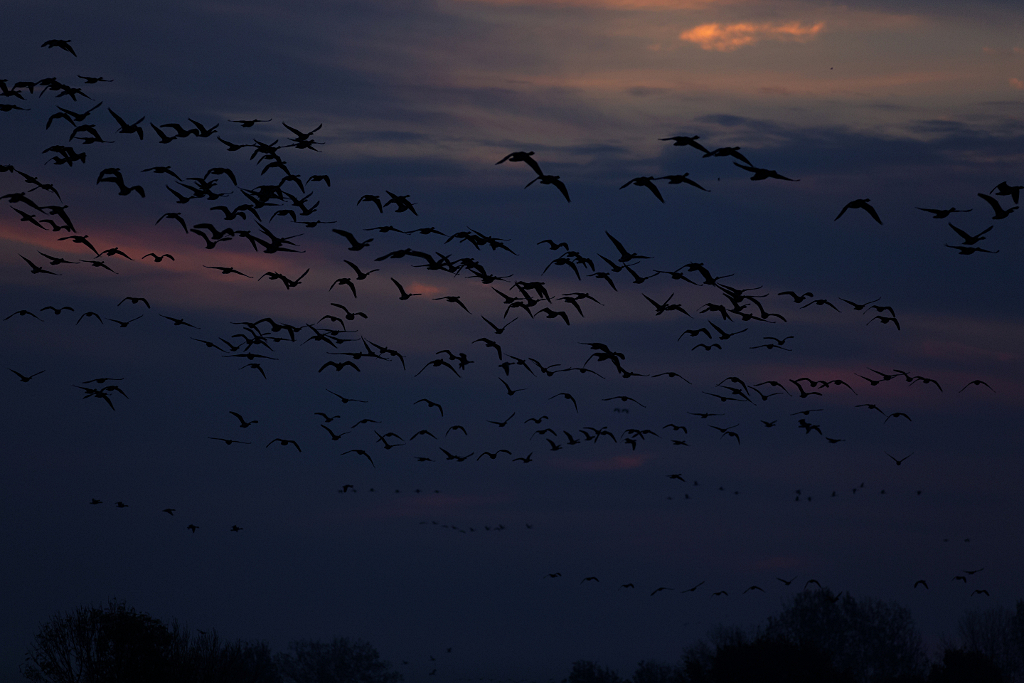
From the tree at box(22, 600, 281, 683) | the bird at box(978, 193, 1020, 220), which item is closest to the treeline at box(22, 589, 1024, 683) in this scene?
the tree at box(22, 600, 281, 683)

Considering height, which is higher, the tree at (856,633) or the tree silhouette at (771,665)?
the tree silhouette at (771,665)

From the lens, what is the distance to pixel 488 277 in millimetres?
24281

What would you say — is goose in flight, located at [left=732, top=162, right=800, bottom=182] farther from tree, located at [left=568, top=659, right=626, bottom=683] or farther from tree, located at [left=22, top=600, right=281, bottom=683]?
→ tree, located at [left=568, top=659, right=626, bottom=683]

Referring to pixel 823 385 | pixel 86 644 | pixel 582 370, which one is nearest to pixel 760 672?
pixel 823 385

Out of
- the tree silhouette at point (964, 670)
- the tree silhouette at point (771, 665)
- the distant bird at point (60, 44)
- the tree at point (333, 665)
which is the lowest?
the tree at point (333, 665)

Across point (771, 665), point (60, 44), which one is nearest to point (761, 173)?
point (60, 44)

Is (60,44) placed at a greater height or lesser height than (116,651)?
greater

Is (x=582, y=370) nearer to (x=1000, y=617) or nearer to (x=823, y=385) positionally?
(x=823, y=385)

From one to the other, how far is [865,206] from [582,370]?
16.4 metres

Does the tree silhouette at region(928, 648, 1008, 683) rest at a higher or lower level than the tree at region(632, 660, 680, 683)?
higher

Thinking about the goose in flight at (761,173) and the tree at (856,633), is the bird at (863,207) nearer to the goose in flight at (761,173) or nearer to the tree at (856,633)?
the goose in flight at (761,173)

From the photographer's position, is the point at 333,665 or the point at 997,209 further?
the point at 333,665

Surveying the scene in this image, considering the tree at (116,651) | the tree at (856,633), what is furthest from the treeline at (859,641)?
the tree at (116,651)

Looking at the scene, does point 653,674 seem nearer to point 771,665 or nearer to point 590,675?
point 590,675
